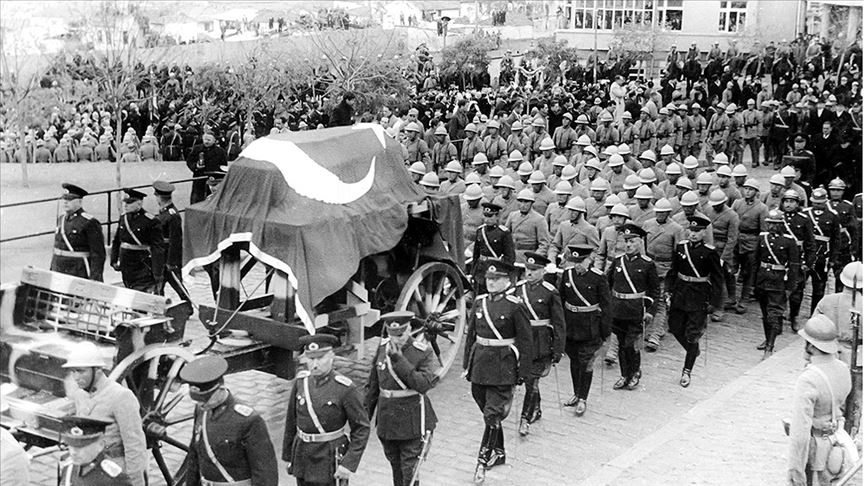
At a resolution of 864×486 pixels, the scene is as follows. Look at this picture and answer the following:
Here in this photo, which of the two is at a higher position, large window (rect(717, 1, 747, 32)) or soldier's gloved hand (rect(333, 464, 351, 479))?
large window (rect(717, 1, 747, 32))

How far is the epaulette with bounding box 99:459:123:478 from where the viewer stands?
5.64m

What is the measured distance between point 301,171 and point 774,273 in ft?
17.4

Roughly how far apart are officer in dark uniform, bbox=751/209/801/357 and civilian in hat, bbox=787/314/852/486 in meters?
4.60

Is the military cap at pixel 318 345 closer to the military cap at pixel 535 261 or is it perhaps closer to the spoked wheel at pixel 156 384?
the spoked wheel at pixel 156 384

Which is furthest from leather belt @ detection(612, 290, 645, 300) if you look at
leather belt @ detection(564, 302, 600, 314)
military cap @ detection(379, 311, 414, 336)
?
military cap @ detection(379, 311, 414, 336)

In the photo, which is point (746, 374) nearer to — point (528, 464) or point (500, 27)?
point (528, 464)

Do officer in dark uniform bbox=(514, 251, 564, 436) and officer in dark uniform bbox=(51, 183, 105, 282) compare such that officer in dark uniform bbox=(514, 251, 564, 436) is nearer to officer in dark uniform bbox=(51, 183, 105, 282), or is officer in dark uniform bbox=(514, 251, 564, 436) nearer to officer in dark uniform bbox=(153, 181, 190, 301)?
officer in dark uniform bbox=(153, 181, 190, 301)

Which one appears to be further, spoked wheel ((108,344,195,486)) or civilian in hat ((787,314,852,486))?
spoked wheel ((108,344,195,486))

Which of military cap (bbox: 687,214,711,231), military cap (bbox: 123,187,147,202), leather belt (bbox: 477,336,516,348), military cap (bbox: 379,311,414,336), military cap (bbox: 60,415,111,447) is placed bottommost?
leather belt (bbox: 477,336,516,348)

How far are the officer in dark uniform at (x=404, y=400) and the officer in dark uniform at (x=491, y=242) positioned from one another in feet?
12.4

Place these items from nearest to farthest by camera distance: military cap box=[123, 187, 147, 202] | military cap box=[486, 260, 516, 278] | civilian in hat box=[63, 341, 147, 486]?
civilian in hat box=[63, 341, 147, 486] → military cap box=[486, 260, 516, 278] → military cap box=[123, 187, 147, 202]

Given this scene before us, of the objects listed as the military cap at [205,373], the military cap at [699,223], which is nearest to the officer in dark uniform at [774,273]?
the military cap at [699,223]

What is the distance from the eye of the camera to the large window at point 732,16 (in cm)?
2798

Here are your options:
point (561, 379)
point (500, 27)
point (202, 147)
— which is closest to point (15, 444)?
point (561, 379)
